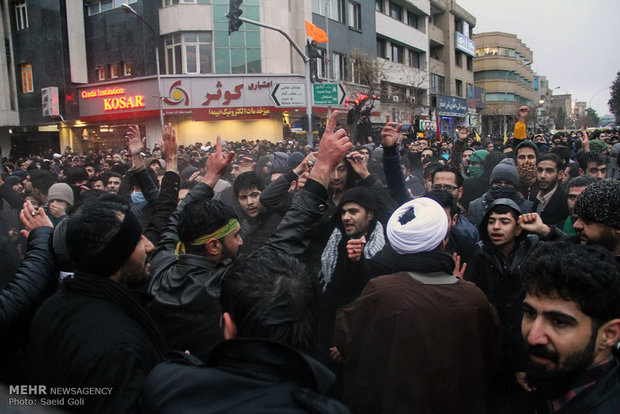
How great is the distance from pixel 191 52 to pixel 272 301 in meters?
26.4

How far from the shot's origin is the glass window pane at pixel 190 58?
2538 centimetres

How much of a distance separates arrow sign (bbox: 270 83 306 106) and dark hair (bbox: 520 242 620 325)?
965 cm

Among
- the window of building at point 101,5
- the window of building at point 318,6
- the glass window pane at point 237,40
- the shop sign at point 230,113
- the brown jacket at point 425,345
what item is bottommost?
the brown jacket at point 425,345

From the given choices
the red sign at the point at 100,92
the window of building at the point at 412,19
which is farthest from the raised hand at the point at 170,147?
the window of building at the point at 412,19

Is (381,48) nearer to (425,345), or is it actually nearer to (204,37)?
(204,37)

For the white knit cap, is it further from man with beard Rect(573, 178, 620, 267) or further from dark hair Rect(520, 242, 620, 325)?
man with beard Rect(573, 178, 620, 267)

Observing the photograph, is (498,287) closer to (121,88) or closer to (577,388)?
(577,388)

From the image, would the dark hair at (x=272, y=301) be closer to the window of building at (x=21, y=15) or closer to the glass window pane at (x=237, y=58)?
the glass window pane at (x=237, y=58)

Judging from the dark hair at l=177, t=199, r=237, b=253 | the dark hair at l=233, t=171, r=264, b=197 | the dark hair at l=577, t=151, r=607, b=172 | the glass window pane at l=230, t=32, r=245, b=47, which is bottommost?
the dark hair at l=177, t=199, r=237, b=253

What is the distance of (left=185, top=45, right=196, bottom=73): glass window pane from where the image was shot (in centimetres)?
2538

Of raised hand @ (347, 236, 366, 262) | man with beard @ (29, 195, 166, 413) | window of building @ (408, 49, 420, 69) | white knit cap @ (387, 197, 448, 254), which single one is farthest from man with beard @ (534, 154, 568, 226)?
window of building @ (408, 49, 420, 69)

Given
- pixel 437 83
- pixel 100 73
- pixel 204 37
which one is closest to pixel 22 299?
pixel 204 37

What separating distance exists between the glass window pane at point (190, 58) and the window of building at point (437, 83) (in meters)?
24.1

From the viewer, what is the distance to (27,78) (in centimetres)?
3108
